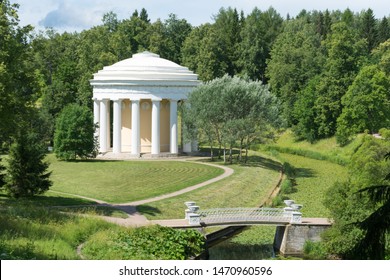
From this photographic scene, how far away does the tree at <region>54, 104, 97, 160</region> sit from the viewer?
54938 millimetres

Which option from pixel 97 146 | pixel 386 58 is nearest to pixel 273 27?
pixel 386 58

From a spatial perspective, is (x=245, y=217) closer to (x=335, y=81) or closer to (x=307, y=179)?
(x=307, y=179)

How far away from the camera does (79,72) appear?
79188mm

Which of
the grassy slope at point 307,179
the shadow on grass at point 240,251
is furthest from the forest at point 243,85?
the shadow on grass at point 240,251

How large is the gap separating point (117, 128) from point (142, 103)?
342 cm

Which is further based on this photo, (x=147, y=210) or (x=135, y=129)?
(x=135, y=129)

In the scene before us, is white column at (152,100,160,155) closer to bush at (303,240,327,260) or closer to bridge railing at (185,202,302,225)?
bridge railing at (185,202,302,225)

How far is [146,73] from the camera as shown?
57750 mm

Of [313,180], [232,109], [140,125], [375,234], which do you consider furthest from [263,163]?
[375,234]

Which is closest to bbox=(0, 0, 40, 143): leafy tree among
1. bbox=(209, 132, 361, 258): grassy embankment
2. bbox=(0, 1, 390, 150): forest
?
bbox=(0, 1, 390, 150): forest

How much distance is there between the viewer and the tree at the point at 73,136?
5494cm

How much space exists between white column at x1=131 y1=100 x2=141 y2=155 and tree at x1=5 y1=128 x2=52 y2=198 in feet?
74.1

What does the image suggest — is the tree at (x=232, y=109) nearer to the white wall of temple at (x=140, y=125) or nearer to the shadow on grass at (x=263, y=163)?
the shadow on grass at (x=263, y=163)
